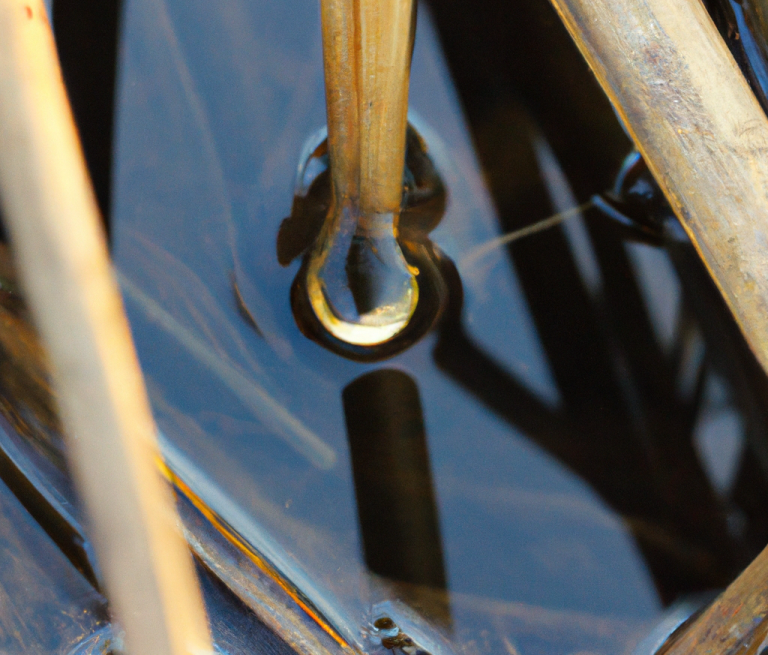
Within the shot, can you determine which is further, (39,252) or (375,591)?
(375,591)

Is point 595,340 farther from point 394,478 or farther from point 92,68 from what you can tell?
point 92,68

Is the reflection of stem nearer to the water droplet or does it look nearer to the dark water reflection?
the dark water reflection

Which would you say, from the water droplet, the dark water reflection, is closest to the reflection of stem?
the dark water reflection

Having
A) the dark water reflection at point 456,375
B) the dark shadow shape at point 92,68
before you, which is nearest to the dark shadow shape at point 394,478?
the dark water reflection at point 456,375

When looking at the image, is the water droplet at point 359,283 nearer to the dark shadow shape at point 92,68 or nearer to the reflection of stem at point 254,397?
the reflection of stem at point 254,397

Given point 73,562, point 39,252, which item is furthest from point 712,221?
point 73,562

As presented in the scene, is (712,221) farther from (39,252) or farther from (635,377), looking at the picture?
(635,377)

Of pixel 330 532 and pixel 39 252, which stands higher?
pixel 39 252
